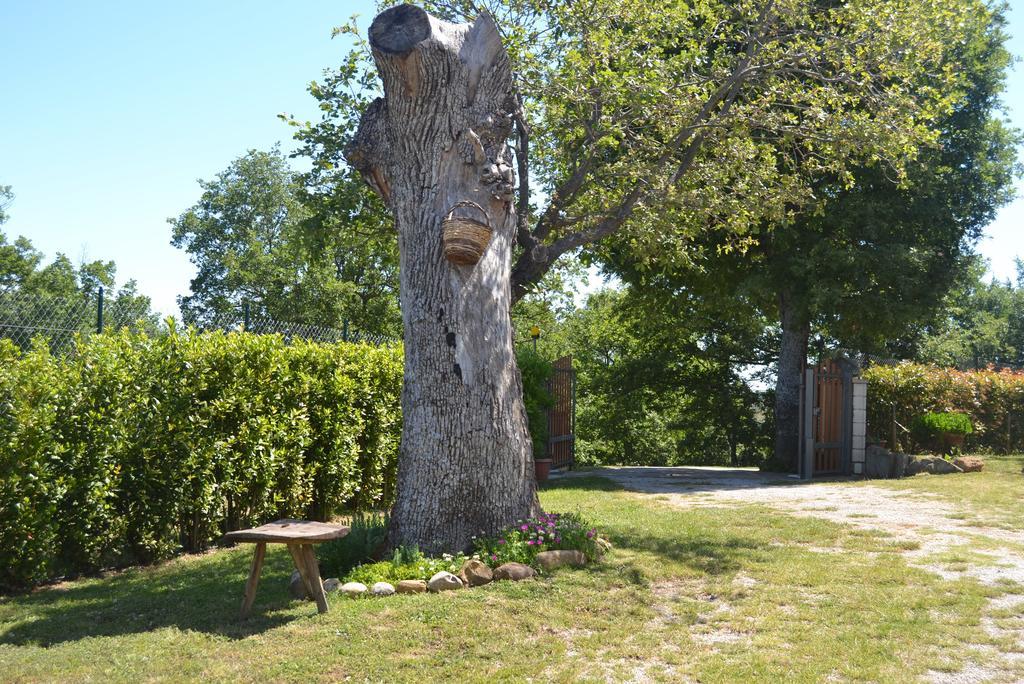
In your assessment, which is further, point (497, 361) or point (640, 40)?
point (640, 40)

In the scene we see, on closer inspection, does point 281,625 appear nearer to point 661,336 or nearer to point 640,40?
point 640,40

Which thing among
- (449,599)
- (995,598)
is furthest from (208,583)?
(995,598)

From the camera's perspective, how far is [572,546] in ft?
23.0

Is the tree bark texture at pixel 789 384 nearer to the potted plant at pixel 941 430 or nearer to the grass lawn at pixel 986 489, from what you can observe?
the potted plant at pixel 941 430

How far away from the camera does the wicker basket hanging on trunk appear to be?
693 centimetres

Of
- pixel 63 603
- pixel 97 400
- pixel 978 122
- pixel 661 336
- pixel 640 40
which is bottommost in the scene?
pixel 63 603

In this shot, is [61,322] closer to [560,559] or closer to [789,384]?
[560,559]

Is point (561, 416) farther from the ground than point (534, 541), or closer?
farther from the ground

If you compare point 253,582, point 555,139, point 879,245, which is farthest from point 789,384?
point 253,582

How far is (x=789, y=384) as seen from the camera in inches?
701

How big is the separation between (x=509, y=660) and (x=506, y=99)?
15.9 ft

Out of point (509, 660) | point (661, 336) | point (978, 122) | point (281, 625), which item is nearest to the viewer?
point (509, 660)

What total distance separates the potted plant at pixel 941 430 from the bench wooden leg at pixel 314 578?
13.4 metres

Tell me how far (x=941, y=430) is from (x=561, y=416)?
6929 millimetres
